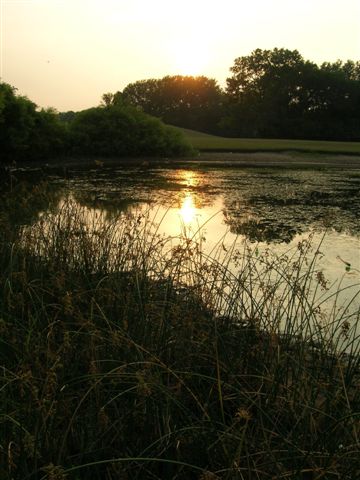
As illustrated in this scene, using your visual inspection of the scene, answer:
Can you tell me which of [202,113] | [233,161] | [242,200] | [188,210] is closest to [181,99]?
[202,113]

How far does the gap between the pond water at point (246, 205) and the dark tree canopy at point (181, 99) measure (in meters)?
42.7

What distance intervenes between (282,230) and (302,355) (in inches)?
209

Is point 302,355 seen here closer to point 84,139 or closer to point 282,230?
point 282,230

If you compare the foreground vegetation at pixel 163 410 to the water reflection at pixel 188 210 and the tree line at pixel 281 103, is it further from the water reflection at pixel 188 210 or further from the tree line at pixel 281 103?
the tree line at pixel 281 103

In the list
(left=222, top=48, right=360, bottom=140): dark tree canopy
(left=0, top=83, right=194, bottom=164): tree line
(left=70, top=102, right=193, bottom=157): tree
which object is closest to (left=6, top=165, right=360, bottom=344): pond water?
(left=0, top=83, right=194, bottom=164): tree line

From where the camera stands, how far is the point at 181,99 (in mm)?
68000

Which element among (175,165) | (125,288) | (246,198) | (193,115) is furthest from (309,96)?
(125,288)

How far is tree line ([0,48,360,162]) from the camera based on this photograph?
65.3 ft

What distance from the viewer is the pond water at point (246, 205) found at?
5.46 meters

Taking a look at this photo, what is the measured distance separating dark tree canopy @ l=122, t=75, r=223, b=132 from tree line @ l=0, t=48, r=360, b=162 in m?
0.11

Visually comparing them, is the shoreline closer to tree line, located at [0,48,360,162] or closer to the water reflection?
tree line, located at [0,48,360,162]

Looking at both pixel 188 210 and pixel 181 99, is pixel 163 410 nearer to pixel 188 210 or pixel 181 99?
pixel 188 210

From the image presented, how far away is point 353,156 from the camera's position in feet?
85.8

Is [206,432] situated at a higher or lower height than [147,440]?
higher
